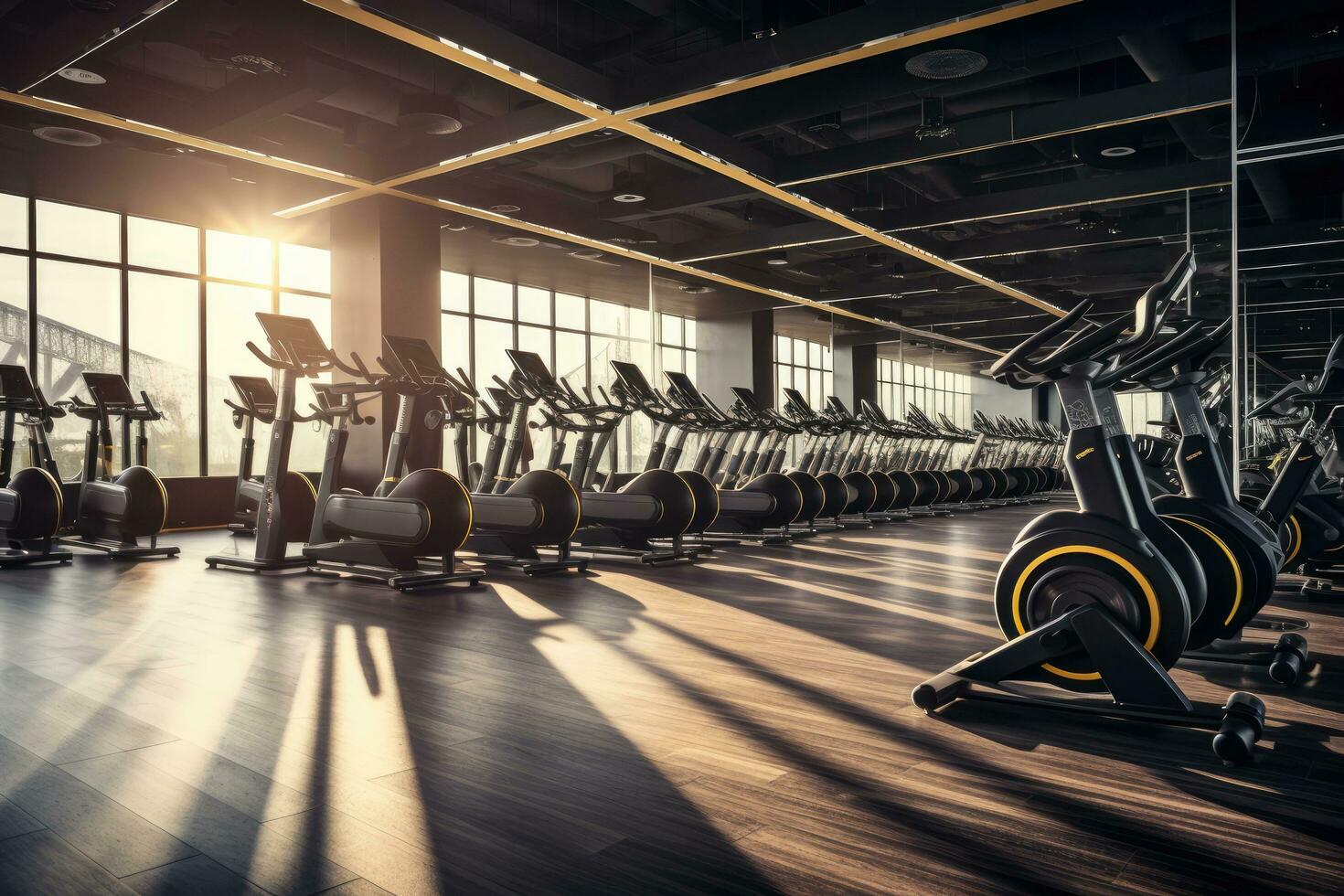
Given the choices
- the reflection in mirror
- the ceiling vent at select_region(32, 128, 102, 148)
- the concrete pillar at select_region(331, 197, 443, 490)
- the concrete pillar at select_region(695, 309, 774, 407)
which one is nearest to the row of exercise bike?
the concrete pillar at select_region(331, 197, 443, 490)

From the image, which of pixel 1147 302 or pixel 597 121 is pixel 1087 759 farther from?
pixel 597 121

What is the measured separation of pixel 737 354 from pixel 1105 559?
11815 mm

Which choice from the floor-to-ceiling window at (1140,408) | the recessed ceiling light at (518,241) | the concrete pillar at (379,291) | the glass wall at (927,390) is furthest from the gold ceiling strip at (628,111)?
the floor-to-ceiling window at (1140,408)

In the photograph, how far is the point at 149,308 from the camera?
9211 millimetres

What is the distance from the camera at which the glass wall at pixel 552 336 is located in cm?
1225

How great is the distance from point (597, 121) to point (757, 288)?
6.34 meters

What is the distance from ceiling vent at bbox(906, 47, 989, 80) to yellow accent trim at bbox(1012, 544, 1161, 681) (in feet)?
13.2

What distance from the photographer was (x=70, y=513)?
772 cm

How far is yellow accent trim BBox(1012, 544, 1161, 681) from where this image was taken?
232 cm

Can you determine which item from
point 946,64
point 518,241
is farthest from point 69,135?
point 946,64

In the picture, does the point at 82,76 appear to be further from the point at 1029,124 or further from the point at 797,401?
the point at 1029,124

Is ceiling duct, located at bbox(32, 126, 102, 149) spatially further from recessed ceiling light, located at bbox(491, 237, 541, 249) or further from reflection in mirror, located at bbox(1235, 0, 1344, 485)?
reflection in mirror, located at bbox(1235, 0, 1344, 485)

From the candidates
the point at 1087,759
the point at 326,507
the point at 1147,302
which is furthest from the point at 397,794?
the point at 326,507

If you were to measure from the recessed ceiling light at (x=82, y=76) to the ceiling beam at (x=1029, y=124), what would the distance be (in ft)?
16.2
